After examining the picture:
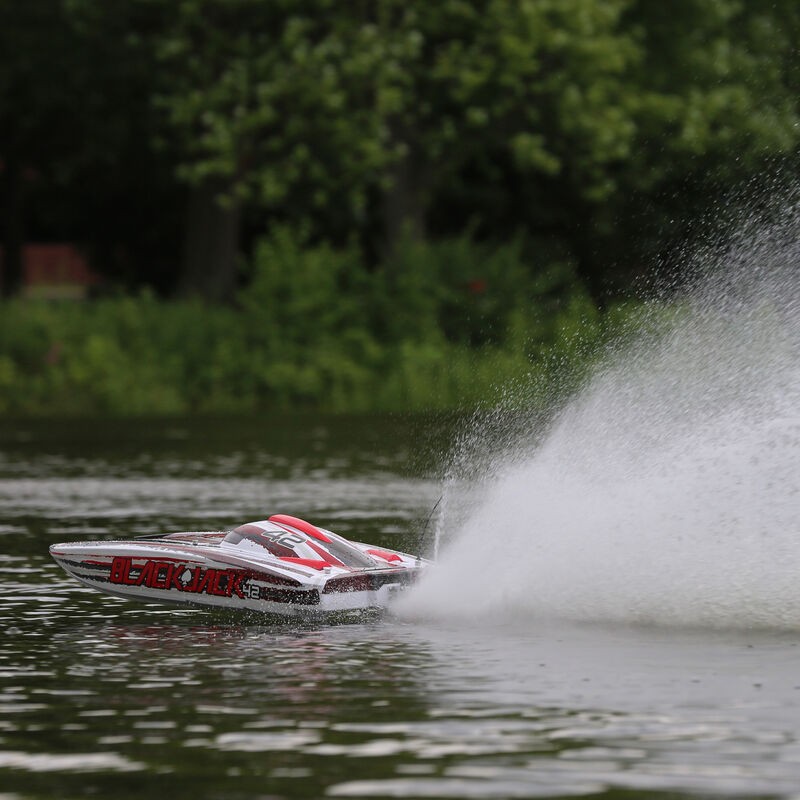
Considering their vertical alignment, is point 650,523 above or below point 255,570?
above

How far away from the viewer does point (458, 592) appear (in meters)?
14.8

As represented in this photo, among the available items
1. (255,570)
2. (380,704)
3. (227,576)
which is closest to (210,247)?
(227,576)

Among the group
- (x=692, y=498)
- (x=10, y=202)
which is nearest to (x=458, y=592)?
(x=692, y=498)

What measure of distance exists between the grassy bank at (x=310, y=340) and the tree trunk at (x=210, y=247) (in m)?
2.85

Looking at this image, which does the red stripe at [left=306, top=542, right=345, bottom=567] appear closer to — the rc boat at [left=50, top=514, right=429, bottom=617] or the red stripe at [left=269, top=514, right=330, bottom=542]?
the rc boat at [left=50, top=514, right=429, bottom=617]

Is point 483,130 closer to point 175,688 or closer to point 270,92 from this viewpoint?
point 270,92

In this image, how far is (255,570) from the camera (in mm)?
14375

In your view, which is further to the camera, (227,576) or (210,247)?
(210,247)

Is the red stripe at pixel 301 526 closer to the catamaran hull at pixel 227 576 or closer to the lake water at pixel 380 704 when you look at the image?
the catamaran hull at pixel 227 576

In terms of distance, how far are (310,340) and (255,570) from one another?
83.1ft

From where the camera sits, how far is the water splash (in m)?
14.4

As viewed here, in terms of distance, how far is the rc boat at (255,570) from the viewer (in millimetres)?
14188

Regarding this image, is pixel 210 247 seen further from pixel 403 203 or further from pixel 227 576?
pixel 227 576

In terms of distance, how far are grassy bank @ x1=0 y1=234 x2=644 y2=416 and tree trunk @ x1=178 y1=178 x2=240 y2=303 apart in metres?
2.85
